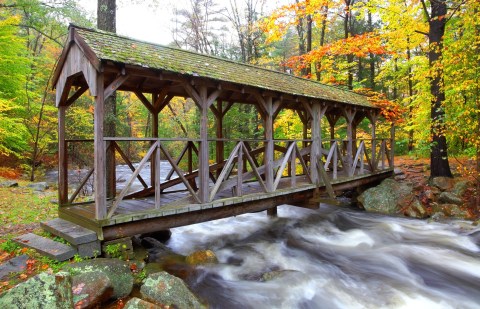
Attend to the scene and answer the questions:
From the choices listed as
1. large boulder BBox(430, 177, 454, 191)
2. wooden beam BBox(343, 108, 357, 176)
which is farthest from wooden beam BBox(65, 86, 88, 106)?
large boulder BBox(430, 177, 454, 191)

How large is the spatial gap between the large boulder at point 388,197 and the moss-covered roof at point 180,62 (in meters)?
4.81

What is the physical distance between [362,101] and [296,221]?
5289 millimetres

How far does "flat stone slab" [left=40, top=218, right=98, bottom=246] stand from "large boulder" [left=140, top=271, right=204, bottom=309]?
1.40 meters

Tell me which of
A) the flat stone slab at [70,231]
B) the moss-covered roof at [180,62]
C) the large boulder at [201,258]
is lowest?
the large boulder at [201,258]

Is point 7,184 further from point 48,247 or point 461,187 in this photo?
point 461,187

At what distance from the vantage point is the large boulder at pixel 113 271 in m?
4.42

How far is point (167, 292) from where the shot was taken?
445 centimetres

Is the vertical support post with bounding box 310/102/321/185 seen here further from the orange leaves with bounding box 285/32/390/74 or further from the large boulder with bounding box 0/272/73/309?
the orange leaves with bounding box 285/32/390/74

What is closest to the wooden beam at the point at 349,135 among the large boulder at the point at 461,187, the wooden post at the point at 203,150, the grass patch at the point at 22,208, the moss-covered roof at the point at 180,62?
the moss-covered roof at the point at 180,62

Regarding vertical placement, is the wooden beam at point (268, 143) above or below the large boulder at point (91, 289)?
above

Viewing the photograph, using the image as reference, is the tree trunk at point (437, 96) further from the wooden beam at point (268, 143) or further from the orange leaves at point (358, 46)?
the wooden beam at point (268, 143)

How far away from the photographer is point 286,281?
5.81m

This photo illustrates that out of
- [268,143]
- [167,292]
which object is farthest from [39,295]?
[268,143]

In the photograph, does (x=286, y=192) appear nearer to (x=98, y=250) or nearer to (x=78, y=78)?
(x=98, y=250)
